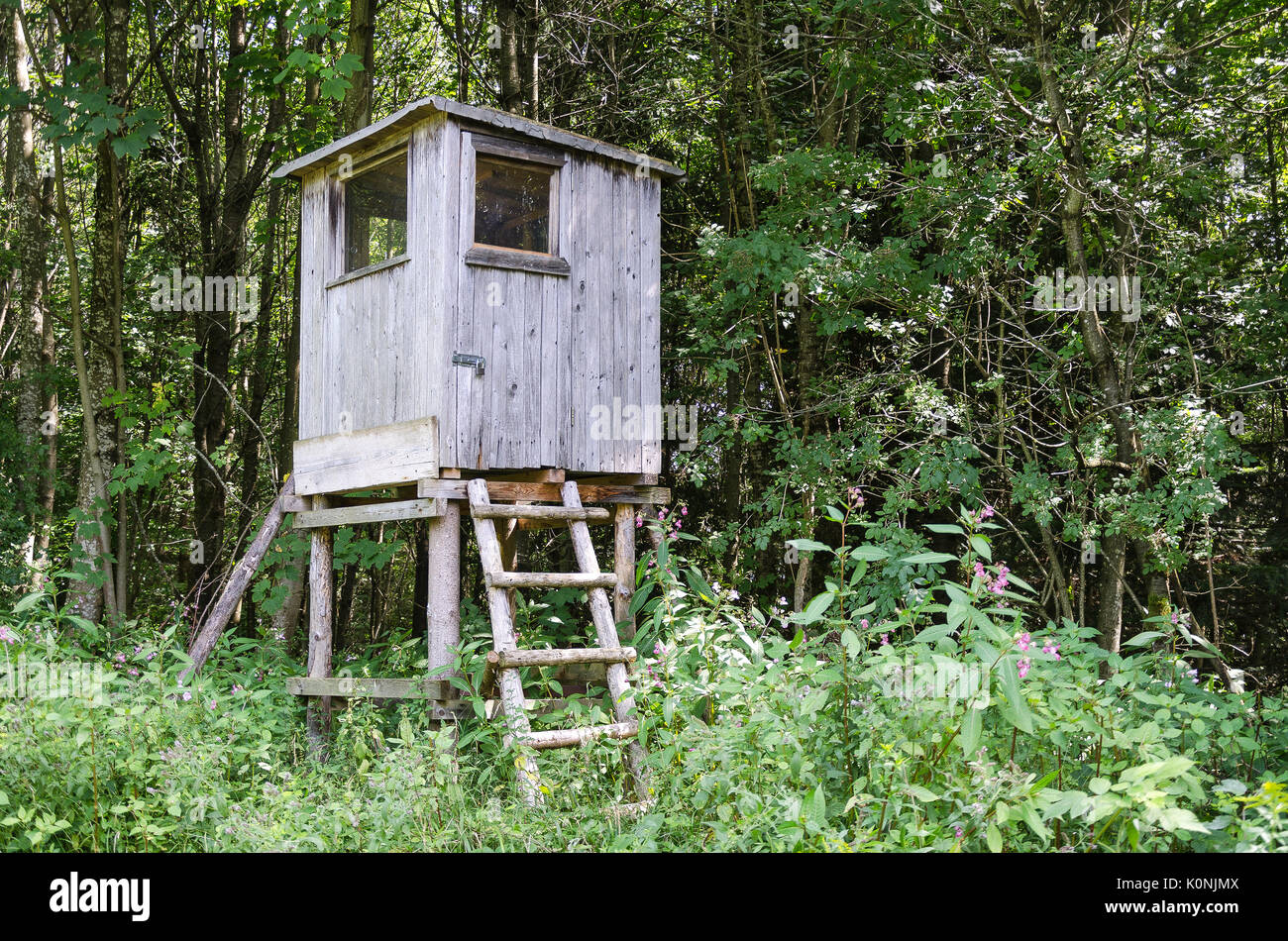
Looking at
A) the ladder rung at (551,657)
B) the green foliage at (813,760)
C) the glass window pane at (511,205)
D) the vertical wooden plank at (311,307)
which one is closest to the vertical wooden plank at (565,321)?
the glass window pane at (511,205)

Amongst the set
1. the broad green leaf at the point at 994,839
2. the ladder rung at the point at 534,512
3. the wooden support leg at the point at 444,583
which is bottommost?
the broad green leaf at the point at 994,839

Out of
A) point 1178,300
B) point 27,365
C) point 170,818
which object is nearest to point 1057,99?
point 1178,300

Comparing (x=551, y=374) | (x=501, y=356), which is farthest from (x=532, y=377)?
(x=501, y=356)

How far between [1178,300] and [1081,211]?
1.20 m

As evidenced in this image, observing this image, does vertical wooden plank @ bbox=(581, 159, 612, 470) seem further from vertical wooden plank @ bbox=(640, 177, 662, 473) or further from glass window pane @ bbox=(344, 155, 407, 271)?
glass window pane @ bbox=(344, 155, 407, 271)

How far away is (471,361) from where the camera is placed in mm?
7328

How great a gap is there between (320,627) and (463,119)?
13.5 ft

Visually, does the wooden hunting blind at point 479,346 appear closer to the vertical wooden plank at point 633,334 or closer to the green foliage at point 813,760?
the vertical wooden plank at point 633,334

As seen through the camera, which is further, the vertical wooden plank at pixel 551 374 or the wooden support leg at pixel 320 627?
the wooden support leg at pixel 320 627

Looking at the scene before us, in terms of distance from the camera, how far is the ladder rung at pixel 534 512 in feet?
23.5

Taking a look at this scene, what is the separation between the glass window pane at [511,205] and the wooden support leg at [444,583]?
191 cm

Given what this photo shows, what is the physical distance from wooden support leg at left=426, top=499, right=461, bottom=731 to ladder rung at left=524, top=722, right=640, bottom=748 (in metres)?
1.38

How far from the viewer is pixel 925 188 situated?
921cm
